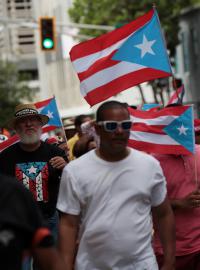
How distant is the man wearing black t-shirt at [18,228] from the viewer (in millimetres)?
4164

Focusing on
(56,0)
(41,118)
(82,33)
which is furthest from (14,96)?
(41,118)

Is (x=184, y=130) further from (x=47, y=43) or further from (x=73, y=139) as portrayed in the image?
(x=47, y=43)

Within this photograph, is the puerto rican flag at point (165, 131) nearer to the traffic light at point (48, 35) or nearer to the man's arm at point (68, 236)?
the man's arm at point (68, 236)

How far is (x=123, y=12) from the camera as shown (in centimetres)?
3741

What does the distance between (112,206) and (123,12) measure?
105 feet

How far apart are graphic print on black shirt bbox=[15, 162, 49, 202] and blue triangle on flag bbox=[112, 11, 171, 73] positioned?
117 cm

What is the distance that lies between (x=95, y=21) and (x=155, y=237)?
104 ft

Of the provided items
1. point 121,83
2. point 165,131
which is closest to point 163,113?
point 165,131

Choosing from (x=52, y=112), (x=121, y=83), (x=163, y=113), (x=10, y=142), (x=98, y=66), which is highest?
(x=98, y=66)

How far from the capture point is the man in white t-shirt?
5863 millimetres

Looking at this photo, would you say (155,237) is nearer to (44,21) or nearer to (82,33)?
(44,21)

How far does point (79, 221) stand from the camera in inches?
237

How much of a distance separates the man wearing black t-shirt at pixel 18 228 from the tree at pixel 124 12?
31.7m

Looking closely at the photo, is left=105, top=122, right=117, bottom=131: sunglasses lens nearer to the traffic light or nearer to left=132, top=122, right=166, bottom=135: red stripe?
left=132, top=122, right=166, bottom=135: red stripe
